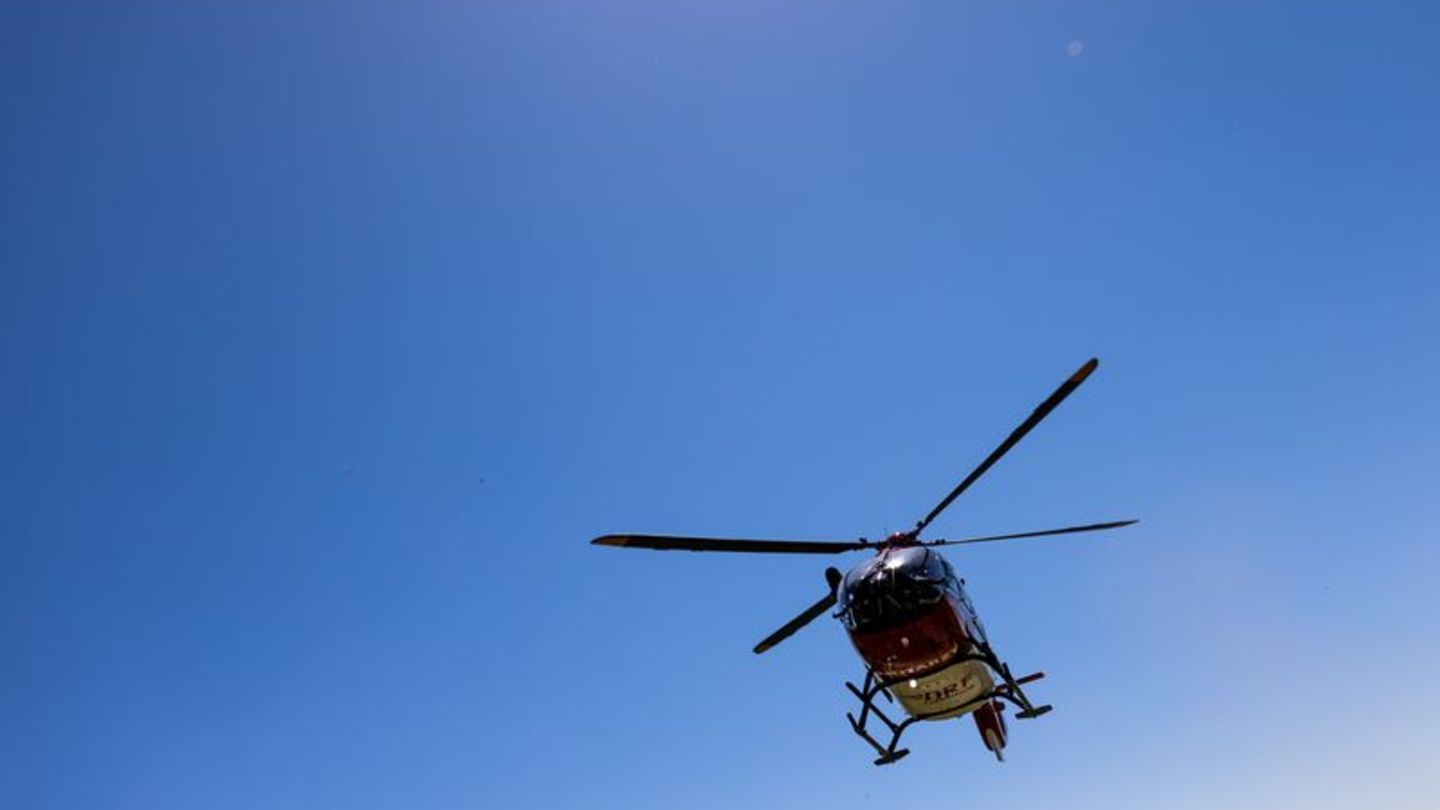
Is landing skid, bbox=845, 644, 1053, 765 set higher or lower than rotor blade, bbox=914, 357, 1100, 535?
lower

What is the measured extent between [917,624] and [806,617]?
142 inches

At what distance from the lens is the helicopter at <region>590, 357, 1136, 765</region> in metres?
15.8

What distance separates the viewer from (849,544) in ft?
60.1

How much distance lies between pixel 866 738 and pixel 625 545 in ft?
20.2

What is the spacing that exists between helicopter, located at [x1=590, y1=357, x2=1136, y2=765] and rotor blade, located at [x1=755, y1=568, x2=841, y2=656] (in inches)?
33.7

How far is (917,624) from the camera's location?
51.5 ft

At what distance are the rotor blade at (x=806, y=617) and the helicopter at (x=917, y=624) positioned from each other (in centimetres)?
86

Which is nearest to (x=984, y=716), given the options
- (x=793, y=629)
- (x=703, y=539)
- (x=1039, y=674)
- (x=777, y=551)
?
(x=1039, y=674)

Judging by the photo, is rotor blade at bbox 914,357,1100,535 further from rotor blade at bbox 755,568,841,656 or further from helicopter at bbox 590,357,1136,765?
rotor blade at bbox 755,568,841,656

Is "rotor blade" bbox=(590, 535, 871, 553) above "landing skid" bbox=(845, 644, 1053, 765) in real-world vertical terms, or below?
above

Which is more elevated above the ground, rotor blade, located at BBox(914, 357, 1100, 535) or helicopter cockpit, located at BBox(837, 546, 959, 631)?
rotor blade, located at BBox(914, 357, 1100, 535)

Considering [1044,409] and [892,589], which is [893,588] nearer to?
[892,589]

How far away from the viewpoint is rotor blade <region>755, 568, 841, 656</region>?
18625 millimetres

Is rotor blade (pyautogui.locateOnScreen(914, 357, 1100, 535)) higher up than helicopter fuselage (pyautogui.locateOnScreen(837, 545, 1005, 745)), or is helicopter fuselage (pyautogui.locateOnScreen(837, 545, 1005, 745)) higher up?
rotor blade (pyautogui.locateOnScreen(914, 357, 1100, 535))
